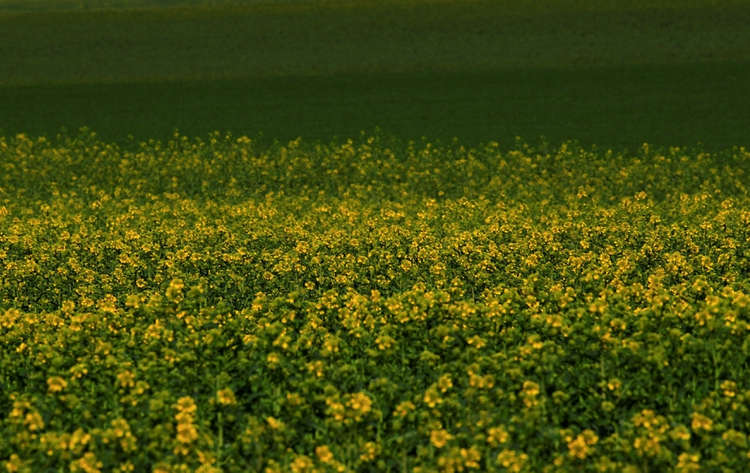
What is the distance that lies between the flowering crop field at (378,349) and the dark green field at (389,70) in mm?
15264

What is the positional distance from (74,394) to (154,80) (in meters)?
39.7

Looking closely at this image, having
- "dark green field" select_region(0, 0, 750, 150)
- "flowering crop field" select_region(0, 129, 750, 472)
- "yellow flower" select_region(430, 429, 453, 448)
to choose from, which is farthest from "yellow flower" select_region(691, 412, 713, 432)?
"dark green field" select_region(0, 0, 750, 150)

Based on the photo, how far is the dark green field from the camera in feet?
112

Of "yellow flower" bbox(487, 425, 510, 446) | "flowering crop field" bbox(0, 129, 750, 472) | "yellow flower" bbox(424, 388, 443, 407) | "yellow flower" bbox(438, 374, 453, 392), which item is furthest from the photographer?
"yellow flower" bbox(438, 374, 453, 392)

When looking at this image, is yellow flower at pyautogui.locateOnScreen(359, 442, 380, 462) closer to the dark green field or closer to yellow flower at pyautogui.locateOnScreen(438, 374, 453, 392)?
yellow flower at pyautogui.locateOnScreen(438, 374, 453, 392)

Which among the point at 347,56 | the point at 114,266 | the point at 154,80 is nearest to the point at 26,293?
the point at 114,266

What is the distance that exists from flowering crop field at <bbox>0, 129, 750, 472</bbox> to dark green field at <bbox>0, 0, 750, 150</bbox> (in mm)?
15264

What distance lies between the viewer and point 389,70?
154ft

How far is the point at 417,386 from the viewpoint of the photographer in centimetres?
811

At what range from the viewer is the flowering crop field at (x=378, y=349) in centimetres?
712

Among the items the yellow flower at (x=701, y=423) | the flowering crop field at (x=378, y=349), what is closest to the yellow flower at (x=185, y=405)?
the flowering crop field at (x=378, y=349)

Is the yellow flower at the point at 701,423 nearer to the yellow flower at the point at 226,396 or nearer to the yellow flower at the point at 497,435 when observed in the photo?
the yellow flower at the point at 497,435

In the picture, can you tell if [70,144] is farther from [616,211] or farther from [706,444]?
[706,444]

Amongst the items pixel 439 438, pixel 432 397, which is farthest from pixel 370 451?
pixel 432 397
